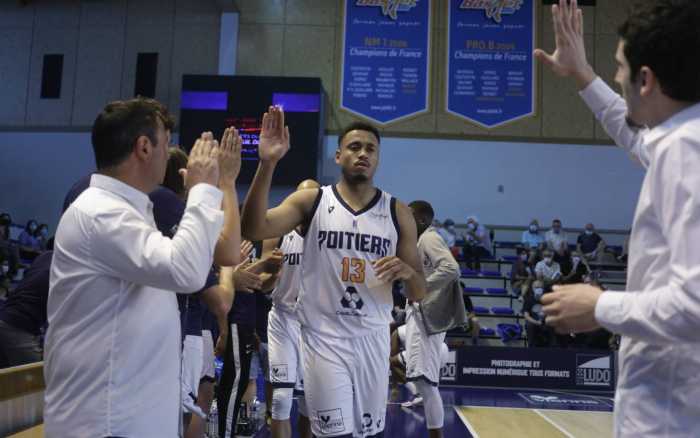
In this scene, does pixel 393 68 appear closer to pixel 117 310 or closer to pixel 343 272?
pixel 343 272

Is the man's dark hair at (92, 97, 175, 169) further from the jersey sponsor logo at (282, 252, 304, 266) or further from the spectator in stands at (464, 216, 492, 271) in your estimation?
the spectator in stands at (464, 216, 492, 271)

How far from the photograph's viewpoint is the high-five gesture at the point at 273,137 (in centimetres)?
315

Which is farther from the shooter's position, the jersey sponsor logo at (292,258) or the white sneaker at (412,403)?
the white sneaker at (412,403)

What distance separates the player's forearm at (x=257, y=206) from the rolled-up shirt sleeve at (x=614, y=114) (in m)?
1.53

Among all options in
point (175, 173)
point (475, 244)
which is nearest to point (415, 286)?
point (175, 173)

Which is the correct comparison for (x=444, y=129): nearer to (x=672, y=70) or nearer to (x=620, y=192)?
(x=620, y=192)

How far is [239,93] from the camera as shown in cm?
1586

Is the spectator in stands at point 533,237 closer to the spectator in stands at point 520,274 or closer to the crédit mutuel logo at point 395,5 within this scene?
the spectator in stands at point 520,274

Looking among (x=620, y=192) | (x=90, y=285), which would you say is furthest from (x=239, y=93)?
(x=90, y=285)

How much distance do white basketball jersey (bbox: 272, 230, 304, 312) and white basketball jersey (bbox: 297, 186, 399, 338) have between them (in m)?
1.87

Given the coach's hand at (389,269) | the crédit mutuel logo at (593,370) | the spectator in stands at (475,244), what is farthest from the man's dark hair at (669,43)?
the spectator in stands at (475,244)

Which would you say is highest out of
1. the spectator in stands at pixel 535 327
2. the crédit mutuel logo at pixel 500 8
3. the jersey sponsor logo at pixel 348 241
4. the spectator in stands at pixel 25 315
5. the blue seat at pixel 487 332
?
the crédit mutuel logo at pixel 500 8

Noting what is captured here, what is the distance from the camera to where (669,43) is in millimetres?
1634

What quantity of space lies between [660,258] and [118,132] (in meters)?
1.69
